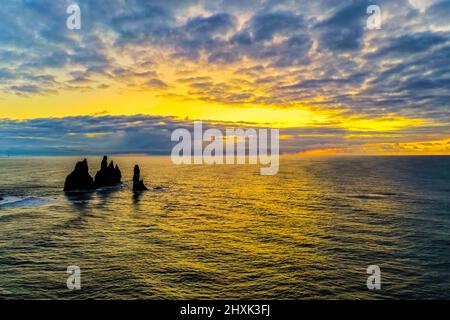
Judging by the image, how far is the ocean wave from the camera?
68662mm

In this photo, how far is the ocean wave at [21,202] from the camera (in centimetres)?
6866

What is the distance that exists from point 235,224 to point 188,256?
1831 centimetres

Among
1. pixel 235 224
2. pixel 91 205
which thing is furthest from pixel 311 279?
pixel 91 205

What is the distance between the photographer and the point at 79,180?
97.1m

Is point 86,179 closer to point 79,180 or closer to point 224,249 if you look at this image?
point 79,180

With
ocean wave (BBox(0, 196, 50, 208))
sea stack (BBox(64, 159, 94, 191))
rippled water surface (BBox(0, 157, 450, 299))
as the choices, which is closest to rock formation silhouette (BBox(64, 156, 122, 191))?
sea stack (BBox(64, 159, 94, 191))

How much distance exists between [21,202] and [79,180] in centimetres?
2550

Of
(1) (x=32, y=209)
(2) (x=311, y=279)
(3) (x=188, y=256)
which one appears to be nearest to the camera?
(2) (x=311, y=279)

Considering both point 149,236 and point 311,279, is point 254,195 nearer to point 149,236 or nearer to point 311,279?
point 149,236

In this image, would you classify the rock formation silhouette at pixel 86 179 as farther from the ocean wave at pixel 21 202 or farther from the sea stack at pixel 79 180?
the ocean wave at pixel 21 202

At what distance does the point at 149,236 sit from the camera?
45.9 metres

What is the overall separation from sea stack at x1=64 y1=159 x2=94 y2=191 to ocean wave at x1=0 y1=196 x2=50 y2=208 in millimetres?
17639

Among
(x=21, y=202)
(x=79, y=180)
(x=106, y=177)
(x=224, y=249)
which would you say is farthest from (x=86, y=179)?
(x=224, y=249)
